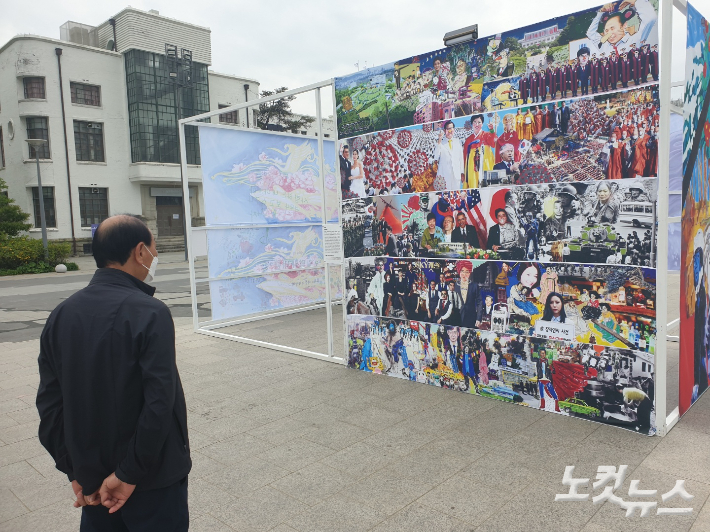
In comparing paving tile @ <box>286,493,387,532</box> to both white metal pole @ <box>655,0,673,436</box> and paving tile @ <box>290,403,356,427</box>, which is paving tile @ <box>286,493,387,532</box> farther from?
white metal pole @ <box>655,0,673,436</box>

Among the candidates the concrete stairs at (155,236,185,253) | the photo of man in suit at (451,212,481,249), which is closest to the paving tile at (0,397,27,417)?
the photo of man in suit at (451,212,481,249)

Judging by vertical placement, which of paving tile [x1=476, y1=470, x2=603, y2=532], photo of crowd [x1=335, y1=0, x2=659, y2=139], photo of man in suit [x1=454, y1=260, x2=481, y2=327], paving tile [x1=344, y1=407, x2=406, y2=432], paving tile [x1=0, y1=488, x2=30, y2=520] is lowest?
paving tile [x1=0, y1=488, x2=30, y2=520]

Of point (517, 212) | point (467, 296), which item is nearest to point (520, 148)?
point (517, 212)

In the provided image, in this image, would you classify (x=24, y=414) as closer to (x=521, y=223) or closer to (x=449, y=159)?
(x=449, y=159)

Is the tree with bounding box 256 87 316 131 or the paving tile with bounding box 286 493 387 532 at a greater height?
the tree with bounding box 256 87 316 131

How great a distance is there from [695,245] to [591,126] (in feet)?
4.68

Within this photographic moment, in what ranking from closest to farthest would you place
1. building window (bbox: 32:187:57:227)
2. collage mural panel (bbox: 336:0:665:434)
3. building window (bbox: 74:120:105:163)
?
collage mural panel (bbox: 336:0:665:434) < building window (bbox: 32:187:57:227) < building window (bbox: 74:120:105:163)

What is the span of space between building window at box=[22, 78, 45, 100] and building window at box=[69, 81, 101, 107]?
1486 mm

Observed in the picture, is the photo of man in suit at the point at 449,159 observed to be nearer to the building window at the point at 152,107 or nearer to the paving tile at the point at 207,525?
the paving tile at the point at 207,525

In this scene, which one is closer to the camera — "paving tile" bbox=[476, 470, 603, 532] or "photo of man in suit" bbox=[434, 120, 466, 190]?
"paving tile" bbox=[476, 470, 603, 532]

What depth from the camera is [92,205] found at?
32188 millimetres

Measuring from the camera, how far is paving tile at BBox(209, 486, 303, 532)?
3.22 meters

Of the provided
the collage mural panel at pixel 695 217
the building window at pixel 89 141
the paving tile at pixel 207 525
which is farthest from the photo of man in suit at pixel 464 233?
the building window at pixel 89 141

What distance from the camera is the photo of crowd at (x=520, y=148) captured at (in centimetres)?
417
